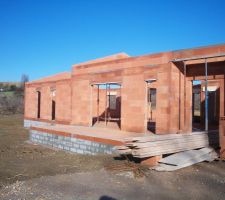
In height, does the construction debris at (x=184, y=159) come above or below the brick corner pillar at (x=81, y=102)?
below

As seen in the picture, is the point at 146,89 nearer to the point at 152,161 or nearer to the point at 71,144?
the point at 71,144

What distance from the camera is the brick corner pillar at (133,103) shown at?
1083cm

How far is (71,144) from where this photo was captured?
33.9 feet

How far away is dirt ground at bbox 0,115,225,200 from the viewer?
16.9ft

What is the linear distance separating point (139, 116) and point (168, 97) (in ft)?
4.97

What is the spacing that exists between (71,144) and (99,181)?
455 centimetres

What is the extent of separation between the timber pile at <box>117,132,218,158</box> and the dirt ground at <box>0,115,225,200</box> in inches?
20.3

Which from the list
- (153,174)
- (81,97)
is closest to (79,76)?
(81,97)

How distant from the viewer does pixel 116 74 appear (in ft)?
39.5

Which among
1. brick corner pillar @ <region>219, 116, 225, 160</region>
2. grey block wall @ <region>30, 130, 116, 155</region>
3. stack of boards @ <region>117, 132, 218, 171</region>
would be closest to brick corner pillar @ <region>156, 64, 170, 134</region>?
stack of boards @ <region>117, 132, 218, 171</region>

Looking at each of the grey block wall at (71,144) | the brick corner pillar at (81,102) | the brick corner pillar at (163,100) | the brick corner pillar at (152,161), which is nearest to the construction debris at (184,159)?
the brick corner pillar at (152,161)

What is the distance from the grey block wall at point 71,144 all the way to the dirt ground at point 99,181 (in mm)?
599

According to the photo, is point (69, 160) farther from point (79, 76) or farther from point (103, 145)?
point (79, 76)

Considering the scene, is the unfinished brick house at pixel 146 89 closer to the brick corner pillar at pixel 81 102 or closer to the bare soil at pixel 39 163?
the brick corner pillar at pixel 81 102
